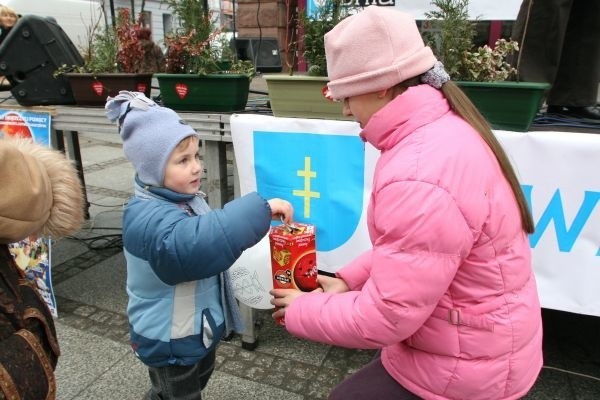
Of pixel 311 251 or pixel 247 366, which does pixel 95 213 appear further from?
pixel 311 251

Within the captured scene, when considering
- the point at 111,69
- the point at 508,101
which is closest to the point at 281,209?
the point at 508,101

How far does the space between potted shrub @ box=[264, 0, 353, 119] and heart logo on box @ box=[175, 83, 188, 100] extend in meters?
A: 0.52

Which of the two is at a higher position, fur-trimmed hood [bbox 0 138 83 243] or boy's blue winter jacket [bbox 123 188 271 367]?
fur-trimmed hood [bbox 0 138 83 243]

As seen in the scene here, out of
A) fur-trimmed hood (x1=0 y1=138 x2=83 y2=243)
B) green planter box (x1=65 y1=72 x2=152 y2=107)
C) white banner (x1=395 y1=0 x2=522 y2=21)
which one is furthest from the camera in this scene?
white banner (x1=395 y1=0 x2=522 y2=21)

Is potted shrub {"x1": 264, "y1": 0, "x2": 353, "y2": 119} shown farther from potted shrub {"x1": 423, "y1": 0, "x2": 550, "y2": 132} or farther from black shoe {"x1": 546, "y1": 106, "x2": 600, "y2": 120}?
black shoe {"x1": 546, "y1": 106, "x2": 600, "y2": 120}

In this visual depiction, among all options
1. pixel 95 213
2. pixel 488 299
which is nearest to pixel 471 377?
pixel 488 299

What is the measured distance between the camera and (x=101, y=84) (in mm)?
2980

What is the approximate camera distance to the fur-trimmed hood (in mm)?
1101

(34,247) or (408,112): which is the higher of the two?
(408,112)

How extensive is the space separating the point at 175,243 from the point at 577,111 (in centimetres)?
218

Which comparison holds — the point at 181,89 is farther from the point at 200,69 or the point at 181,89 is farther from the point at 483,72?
the point at 483,72

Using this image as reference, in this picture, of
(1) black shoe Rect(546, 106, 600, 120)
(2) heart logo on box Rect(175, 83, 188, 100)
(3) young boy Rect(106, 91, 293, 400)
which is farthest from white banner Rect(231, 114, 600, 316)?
(1) black shoe Rect(546, 106, 600, 120)

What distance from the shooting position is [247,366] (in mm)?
2695

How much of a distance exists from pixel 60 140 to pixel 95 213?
46.1 inches
